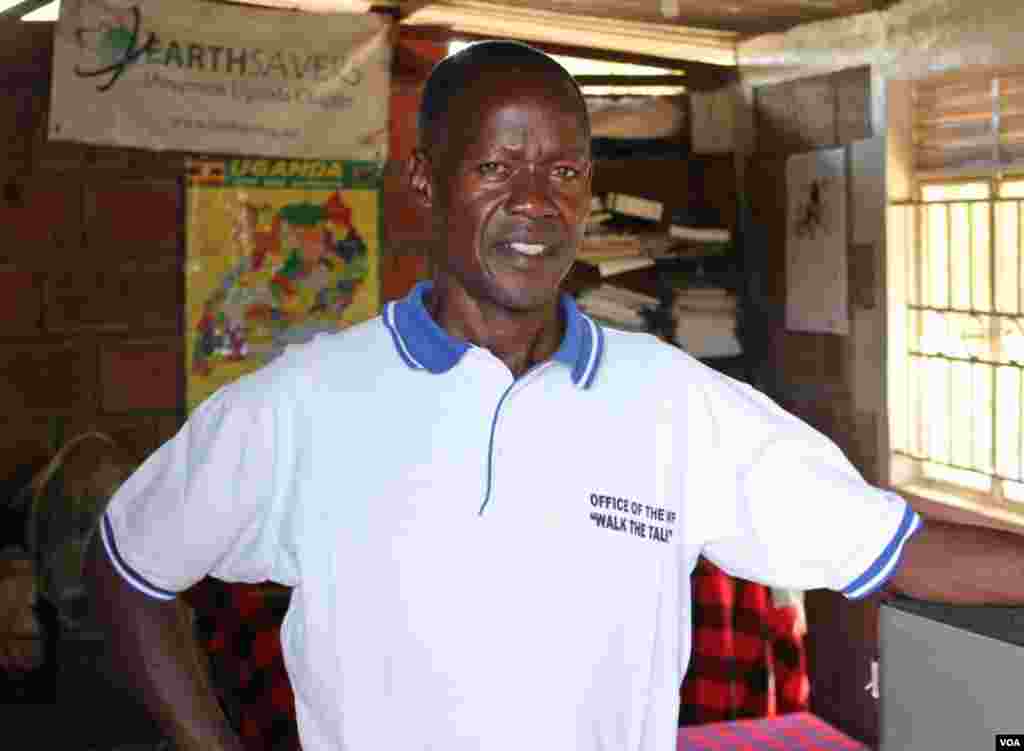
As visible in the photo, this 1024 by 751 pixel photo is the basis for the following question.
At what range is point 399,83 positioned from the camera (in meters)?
4.26

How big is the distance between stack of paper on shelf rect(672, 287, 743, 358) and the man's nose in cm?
314

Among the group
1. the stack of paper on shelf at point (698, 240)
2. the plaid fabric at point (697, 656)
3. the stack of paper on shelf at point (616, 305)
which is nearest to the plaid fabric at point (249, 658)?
the plaid fabric at point (697, 656)

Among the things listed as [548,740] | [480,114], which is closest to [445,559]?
[548,740]

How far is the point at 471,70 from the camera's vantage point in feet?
4.55

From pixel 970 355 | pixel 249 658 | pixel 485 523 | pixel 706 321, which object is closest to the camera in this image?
pixel 485 523

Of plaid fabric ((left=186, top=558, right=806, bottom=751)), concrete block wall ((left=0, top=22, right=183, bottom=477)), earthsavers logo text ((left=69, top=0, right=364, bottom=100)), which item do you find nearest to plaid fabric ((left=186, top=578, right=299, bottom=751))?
plaid fabric ((left=186, top=558, right=806, bottom=751))

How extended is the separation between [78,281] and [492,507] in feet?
9.30

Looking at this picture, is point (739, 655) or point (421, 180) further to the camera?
point (739, 655)

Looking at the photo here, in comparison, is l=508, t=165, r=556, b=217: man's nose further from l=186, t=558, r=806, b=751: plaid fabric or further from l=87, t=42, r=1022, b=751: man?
l=186, t=558, r=806, b=751: plaid fabric

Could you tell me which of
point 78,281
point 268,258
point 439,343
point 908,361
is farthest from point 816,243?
point 439,343

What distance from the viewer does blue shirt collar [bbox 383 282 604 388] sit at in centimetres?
136

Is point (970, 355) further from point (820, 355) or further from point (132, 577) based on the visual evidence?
point (132, 577)

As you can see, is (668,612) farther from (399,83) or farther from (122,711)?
(399,83)

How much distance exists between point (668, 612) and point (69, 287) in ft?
9.43
